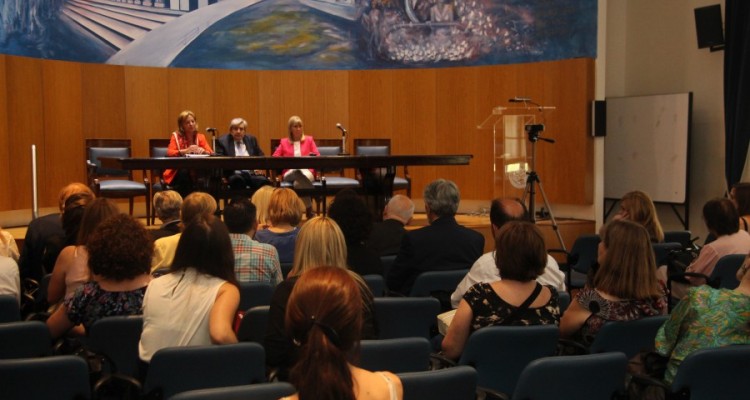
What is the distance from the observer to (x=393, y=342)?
10.2 ft

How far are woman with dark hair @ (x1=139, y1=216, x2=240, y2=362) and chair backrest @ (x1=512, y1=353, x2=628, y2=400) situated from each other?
119cm

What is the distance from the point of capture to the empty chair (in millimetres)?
9195

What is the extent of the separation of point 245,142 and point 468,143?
11.1ft

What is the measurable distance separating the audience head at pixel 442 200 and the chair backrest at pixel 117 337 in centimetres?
242

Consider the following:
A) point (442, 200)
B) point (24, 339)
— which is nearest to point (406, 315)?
point (442, 200)

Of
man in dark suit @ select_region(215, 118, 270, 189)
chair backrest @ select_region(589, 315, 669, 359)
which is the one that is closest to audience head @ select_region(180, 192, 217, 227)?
chair backrest @ select_region(589, 315, 669, 359)

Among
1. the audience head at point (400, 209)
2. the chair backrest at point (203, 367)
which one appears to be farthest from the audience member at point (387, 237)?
the chair backrest at point (203, 367)

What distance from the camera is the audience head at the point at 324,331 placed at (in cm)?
200

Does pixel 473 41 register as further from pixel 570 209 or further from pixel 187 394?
pixel 187 394

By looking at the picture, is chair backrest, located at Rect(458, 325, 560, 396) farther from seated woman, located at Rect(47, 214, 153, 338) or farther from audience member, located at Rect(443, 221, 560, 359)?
seated woman, located at Rect(47, 214, 153, 338)

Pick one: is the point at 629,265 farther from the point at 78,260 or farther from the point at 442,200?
the point at 78,260

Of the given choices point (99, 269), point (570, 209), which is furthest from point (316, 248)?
point (570, 209)

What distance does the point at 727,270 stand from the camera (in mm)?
5137

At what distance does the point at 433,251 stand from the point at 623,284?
1518 millimetres
